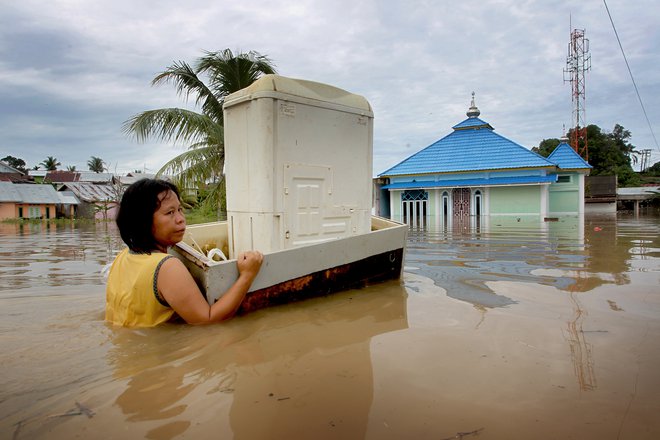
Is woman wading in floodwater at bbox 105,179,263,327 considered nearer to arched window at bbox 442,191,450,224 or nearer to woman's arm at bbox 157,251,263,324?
woman's arm at bbox 157,251,263,324

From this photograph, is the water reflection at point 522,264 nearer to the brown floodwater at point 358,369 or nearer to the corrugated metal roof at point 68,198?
the brown floodwater at point 358,369

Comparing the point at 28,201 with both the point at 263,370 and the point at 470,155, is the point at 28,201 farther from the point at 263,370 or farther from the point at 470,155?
the point at 263,370

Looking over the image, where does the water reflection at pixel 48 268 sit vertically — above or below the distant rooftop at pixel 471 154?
below

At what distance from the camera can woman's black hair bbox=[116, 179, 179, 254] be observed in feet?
8.31

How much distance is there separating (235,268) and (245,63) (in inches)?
455

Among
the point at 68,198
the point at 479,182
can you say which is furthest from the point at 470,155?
the point at 68,198

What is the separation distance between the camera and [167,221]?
262 cm

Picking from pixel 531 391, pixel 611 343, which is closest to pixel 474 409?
pixel 531 391

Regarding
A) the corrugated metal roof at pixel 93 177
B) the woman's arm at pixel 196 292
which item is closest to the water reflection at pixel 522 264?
the woman's arm at pixel 196 292

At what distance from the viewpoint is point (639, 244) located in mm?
7121

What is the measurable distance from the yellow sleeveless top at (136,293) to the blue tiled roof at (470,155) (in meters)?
20.8

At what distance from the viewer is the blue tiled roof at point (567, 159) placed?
22.6 meters

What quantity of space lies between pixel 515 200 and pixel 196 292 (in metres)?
21.3

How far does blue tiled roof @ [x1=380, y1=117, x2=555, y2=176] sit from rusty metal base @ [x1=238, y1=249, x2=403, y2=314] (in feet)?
61.2
